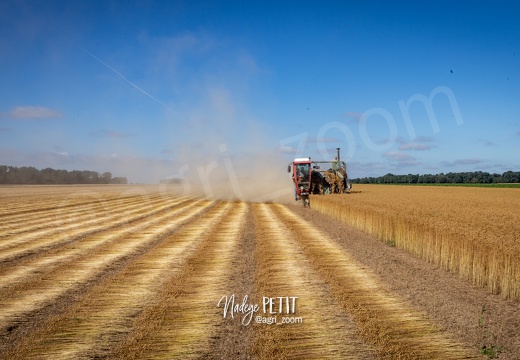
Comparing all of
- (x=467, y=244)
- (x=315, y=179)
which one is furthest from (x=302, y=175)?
(x=467, y=244)

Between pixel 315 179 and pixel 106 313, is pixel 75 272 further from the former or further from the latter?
pixel 315 179

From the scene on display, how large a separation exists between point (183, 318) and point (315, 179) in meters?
29.1

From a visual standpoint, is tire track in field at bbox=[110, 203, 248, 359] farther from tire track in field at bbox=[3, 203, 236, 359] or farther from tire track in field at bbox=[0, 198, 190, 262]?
tire track in field at bbox=[0, 198, 190, 262]

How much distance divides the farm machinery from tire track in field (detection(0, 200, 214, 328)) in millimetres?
17499

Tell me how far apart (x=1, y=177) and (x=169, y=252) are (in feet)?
455

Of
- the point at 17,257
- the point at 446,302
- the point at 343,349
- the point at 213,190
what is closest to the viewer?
the point at 343,349

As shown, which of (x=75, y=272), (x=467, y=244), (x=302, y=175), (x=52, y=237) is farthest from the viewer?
(x=302, y=175)

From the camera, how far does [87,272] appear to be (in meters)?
10.1

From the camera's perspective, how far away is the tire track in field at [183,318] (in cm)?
548

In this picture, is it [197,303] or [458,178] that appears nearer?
[197,303]

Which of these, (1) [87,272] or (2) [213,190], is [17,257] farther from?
(2) [213,190]

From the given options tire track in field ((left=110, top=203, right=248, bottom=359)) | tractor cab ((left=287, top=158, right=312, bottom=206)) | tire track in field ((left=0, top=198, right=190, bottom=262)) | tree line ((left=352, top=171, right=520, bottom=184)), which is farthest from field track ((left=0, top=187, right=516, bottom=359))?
tree line ((left=352, top=171, right=520, bottom=184))

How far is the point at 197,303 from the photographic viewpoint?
7.48m

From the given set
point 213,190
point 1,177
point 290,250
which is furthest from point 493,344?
point 1,177
